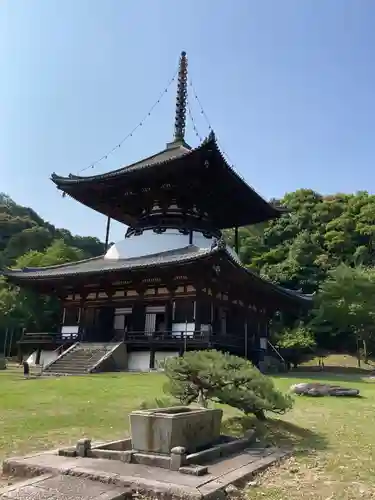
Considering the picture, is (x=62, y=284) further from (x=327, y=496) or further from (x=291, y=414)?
(x=327, y=496)

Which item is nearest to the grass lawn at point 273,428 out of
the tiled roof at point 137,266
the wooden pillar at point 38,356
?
the tiled roof at point 137,266

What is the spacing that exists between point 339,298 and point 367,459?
96.0 feet

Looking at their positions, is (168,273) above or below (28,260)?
below

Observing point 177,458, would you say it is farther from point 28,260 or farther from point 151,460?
point 28,260

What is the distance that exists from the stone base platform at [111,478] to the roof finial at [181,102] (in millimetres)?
28029

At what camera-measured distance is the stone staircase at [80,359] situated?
66.5 feet

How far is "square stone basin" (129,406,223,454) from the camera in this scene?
6.44 metres

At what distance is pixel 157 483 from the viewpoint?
17.6 ft

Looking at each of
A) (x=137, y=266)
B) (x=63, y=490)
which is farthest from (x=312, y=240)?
(x=63, y=490)

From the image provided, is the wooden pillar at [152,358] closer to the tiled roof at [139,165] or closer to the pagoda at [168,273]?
the pagoda at [168,273]

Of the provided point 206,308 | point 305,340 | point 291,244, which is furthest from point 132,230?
point 291,244

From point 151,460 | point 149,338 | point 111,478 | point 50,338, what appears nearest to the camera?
point 111,478

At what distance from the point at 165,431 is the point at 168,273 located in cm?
1692

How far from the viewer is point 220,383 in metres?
8.34
